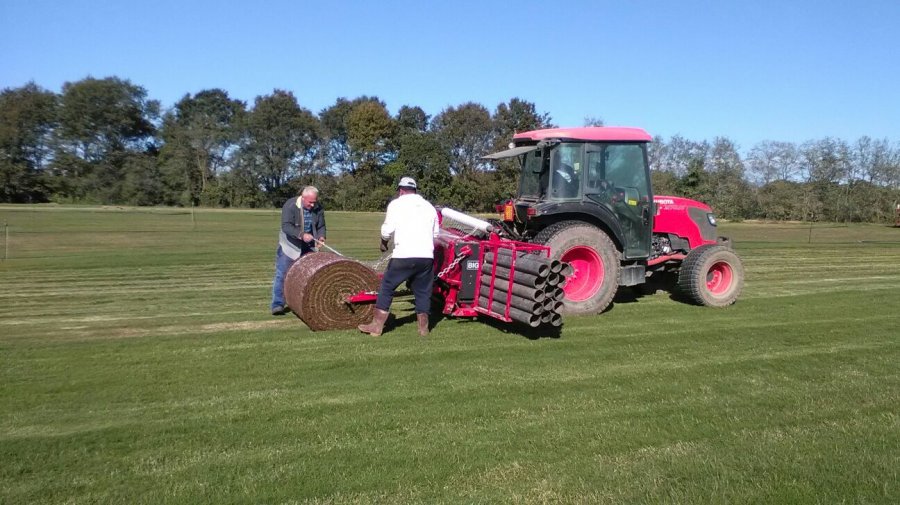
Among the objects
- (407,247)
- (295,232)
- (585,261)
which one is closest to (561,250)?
(585,261)

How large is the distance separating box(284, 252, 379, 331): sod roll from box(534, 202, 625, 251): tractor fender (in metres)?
2.33

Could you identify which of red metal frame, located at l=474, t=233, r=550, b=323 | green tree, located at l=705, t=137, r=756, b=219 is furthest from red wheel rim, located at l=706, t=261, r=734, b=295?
green tree, located at l=705, t=137, r=756, b=219

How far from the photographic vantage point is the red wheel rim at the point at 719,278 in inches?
367

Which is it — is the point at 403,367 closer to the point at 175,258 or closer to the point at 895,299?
the point at 895,299

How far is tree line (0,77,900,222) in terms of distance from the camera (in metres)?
49.5

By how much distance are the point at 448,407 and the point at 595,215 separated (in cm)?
431

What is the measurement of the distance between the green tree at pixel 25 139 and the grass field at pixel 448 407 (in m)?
49.5

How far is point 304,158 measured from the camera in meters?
67.9

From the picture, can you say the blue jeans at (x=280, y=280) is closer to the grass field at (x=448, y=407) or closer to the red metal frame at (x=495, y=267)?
the grass field at (x=448, y=407)

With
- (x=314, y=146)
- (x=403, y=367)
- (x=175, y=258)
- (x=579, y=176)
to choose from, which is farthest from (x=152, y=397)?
(x=314, y=146)

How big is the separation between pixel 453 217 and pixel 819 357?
4.21 meters

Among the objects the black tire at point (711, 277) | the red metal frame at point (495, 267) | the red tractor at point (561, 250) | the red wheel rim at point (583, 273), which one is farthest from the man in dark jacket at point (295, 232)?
the black tire at point (711, 277)

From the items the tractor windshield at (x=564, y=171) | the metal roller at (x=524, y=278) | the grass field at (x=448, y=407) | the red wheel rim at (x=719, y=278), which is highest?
the tractor windshield at (x=564, y=171)

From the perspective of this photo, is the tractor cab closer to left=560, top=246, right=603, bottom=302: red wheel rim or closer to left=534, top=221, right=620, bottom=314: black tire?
left=534, top=221, right=620, bottom=314: black tire
